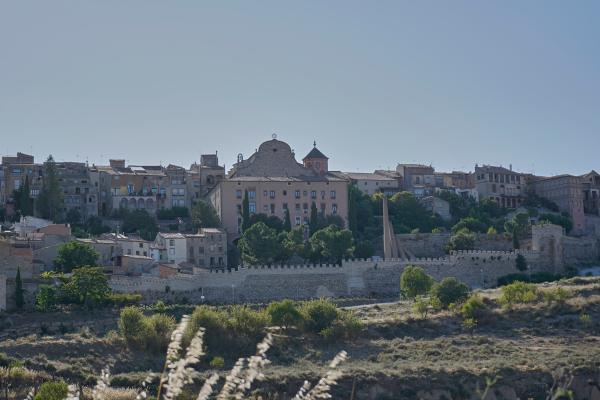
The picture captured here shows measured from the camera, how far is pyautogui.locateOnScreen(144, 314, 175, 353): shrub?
4641 cm

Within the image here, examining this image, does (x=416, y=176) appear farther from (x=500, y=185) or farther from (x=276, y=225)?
(x=276, y=225)

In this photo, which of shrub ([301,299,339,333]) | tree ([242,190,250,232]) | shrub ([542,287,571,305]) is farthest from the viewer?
tree ([242,190,250,232])

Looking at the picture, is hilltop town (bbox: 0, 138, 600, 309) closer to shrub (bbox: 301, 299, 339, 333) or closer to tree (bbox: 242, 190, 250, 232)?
tree (bbox: 242, 190, 250, 232)

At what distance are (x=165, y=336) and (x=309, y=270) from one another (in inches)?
528

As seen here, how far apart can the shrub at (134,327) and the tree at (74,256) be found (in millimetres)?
8128

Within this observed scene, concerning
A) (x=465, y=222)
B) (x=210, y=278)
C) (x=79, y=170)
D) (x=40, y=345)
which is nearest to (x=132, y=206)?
(x=79, y=170)

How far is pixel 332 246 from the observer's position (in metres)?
59.9

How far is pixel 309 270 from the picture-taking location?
58.3 meters

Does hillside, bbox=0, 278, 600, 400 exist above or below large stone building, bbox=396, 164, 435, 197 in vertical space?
below

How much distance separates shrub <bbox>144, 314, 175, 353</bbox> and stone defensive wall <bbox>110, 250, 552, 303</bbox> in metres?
6.41

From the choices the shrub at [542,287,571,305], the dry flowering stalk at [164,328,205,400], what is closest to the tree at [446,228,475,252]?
the shrub at [542,287,571,305]

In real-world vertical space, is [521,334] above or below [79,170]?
below

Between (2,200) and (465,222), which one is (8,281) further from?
(465,222)

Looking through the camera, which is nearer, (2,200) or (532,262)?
(532,262)
